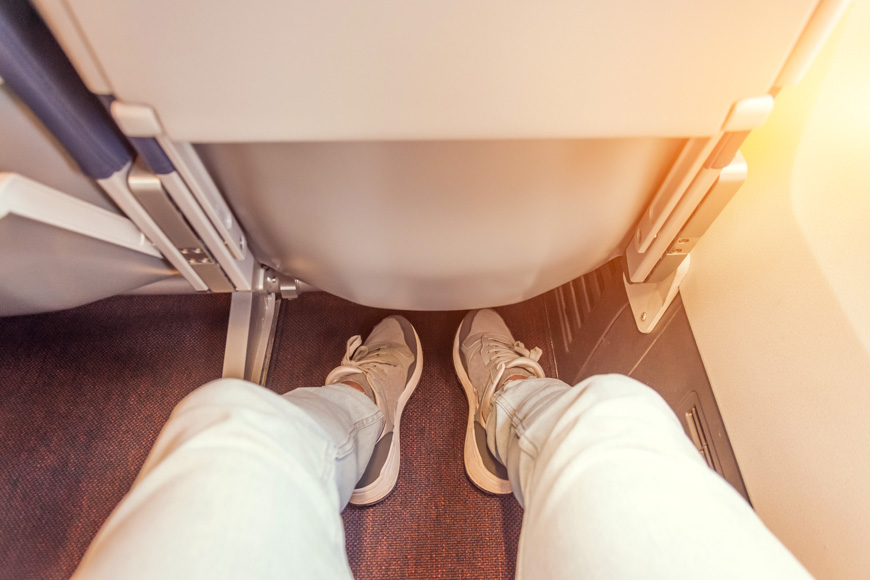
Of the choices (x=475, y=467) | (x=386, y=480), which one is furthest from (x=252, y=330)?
(x=475, y=467)

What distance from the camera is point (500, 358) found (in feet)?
2.93

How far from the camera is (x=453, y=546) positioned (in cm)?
88

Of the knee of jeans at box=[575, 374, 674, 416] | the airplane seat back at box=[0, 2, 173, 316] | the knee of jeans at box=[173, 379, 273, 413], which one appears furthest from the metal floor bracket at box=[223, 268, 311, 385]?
the knee of jeans at box=[575, 374, 674, 416]

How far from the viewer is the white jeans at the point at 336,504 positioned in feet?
1.10

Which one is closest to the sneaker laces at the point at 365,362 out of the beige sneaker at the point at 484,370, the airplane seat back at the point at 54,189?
the beige sneaker at the point at 484,370

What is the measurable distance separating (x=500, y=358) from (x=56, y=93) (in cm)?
72

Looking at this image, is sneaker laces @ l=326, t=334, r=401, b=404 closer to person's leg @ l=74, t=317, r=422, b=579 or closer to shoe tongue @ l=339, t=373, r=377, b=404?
shoe tongue @ l=339, t=373, r=377, b=404

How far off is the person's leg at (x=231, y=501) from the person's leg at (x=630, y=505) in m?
0.19

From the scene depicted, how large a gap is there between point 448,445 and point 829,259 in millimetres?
724

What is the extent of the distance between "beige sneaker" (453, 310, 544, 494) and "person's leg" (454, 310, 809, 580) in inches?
14.8

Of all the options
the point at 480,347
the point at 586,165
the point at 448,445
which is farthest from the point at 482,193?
the point at 448,445

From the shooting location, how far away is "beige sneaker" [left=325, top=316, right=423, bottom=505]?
869 millimetres

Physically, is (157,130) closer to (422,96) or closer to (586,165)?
(422,96)

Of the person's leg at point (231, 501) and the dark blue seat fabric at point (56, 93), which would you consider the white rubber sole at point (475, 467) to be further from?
the dark blue seat fabric at point (56, 93)
